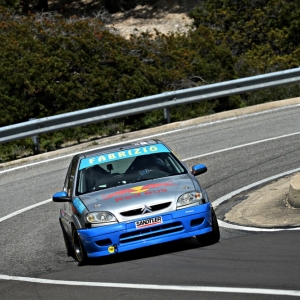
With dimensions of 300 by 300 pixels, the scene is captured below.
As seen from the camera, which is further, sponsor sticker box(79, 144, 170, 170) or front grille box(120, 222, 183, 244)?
sponsor sticker box(79, 144, 170, 170)

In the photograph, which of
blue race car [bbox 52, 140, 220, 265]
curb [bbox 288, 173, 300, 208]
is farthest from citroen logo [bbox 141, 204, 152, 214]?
curb [bbox 288, 173, 300, 208]

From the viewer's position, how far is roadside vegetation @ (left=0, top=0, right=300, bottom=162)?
2052cm

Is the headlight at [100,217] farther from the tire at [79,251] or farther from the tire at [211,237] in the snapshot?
the tire at [211,237]

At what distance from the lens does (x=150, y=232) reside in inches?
375

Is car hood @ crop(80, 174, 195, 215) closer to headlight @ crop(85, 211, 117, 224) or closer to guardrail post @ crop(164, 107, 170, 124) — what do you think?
headlight @ crop(85, 211, 117, 224)

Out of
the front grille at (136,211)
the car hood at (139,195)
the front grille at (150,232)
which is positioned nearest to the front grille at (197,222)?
the front grille at (150,232)

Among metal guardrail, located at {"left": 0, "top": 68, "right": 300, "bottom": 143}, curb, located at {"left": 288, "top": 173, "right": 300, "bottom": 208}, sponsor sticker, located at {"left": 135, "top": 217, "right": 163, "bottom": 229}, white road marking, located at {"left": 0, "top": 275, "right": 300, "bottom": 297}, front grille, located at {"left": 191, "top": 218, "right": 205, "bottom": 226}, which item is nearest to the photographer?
white road marking, located at {"left": 0, "top": 275, "right": 300, "bottom": 297}

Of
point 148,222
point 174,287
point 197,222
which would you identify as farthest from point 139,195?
point 174,287

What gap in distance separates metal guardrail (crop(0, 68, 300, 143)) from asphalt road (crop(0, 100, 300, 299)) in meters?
0.90

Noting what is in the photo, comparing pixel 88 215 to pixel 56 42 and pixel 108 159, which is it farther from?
pixel 56 42

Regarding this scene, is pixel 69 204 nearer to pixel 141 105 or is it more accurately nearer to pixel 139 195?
pixel 139 195

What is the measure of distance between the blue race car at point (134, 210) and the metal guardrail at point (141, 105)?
27.2ft

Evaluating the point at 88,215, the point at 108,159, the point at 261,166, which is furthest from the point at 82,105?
the point at 88,215

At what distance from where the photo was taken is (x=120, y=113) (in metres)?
20.0
